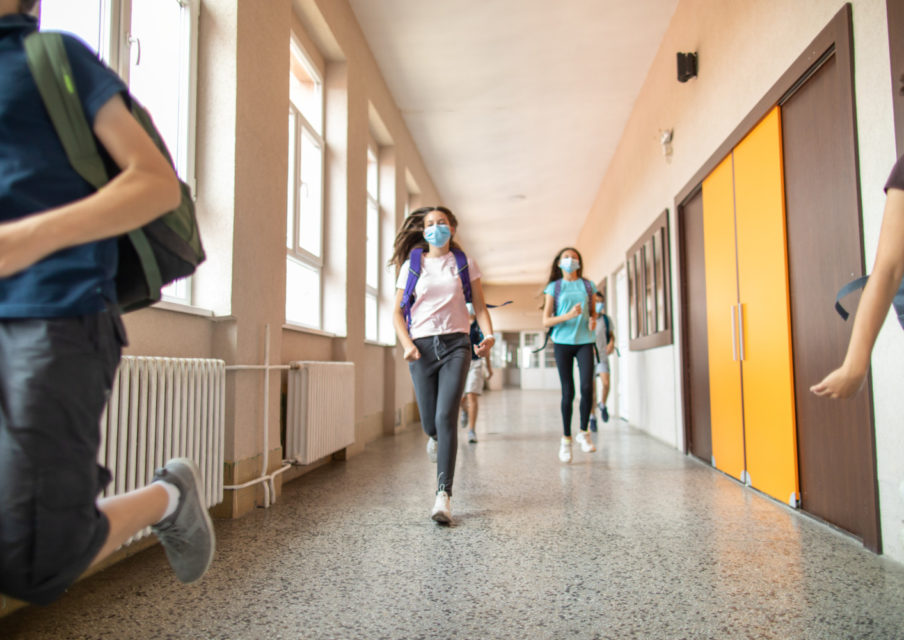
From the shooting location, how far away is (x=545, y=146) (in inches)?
295

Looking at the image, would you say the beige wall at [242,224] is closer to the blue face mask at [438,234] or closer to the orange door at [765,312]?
the blue face mask at [438,234]

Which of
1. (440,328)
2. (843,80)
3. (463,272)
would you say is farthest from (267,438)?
(843,80)

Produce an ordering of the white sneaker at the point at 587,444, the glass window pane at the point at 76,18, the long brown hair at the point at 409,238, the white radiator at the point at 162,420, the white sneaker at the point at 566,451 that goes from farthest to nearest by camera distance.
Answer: the white sneaker at the point at 587,444 < the white sneaker at the point at 566,451 < the long brown hair at the point at 409,238 < the glass window pane at the point at 76,18 < the white radiator at the point at 162,420

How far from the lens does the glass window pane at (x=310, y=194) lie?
4367mm

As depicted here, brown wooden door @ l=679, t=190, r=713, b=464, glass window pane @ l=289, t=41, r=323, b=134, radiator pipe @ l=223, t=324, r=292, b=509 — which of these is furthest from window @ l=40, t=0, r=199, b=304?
brown wooden door @ l=679, t=190, r=713, b=464

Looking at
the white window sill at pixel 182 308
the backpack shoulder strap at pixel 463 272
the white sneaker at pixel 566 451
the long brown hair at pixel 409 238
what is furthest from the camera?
the white sneaker at pixel 566 451

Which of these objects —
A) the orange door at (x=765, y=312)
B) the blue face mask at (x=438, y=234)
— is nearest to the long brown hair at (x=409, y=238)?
the blue face mask at (x=438, y=234)

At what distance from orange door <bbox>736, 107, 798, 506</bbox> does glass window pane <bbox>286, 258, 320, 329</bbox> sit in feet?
9.16

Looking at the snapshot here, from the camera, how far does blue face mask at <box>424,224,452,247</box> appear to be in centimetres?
285

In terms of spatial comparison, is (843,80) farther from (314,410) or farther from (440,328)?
(314,410)

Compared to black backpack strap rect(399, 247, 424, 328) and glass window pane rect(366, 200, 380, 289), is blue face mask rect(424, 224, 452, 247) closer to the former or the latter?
black backpack strap rect(399, 247, 424, 328)

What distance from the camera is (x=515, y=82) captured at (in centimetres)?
579

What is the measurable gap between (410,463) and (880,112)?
3.25m

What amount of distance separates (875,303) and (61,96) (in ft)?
4.40
